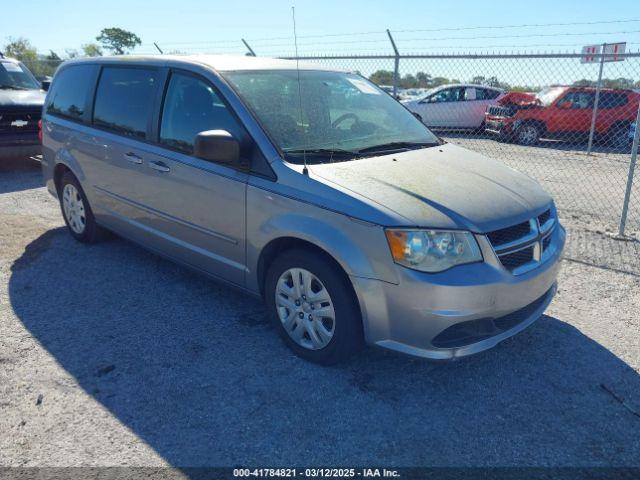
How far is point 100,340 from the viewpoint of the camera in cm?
362

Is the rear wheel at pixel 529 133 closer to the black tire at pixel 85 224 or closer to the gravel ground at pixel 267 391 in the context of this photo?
the gravel ground at pixel 267 391

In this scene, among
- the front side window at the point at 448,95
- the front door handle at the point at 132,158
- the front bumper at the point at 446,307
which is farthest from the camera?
the front side window at the point at 448,95

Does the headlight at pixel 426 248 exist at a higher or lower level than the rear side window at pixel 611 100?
lower

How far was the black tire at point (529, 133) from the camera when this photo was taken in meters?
14.0

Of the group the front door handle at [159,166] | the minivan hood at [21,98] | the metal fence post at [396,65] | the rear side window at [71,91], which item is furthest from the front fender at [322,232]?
the minivan hood at [21,98]

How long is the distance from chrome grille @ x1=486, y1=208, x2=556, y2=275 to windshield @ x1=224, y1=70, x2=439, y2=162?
1.08 meters

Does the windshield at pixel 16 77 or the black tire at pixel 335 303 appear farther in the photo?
the windshield at pixel 16 77

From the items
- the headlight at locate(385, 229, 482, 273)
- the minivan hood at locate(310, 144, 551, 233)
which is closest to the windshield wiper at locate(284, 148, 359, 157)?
the minivan hood at locate(310, 144, 551, 233)

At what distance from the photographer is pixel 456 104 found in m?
16.0

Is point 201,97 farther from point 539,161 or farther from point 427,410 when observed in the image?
point 539,161

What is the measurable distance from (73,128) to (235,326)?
108 inches

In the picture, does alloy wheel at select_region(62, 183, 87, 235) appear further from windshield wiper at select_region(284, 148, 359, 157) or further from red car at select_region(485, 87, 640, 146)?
red car at select_region(485, 87, 640, 146)

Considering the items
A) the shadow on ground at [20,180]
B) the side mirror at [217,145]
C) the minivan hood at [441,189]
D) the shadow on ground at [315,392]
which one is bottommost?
the shadow on ground at [315,392]

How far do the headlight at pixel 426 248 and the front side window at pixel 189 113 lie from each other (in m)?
1.33
